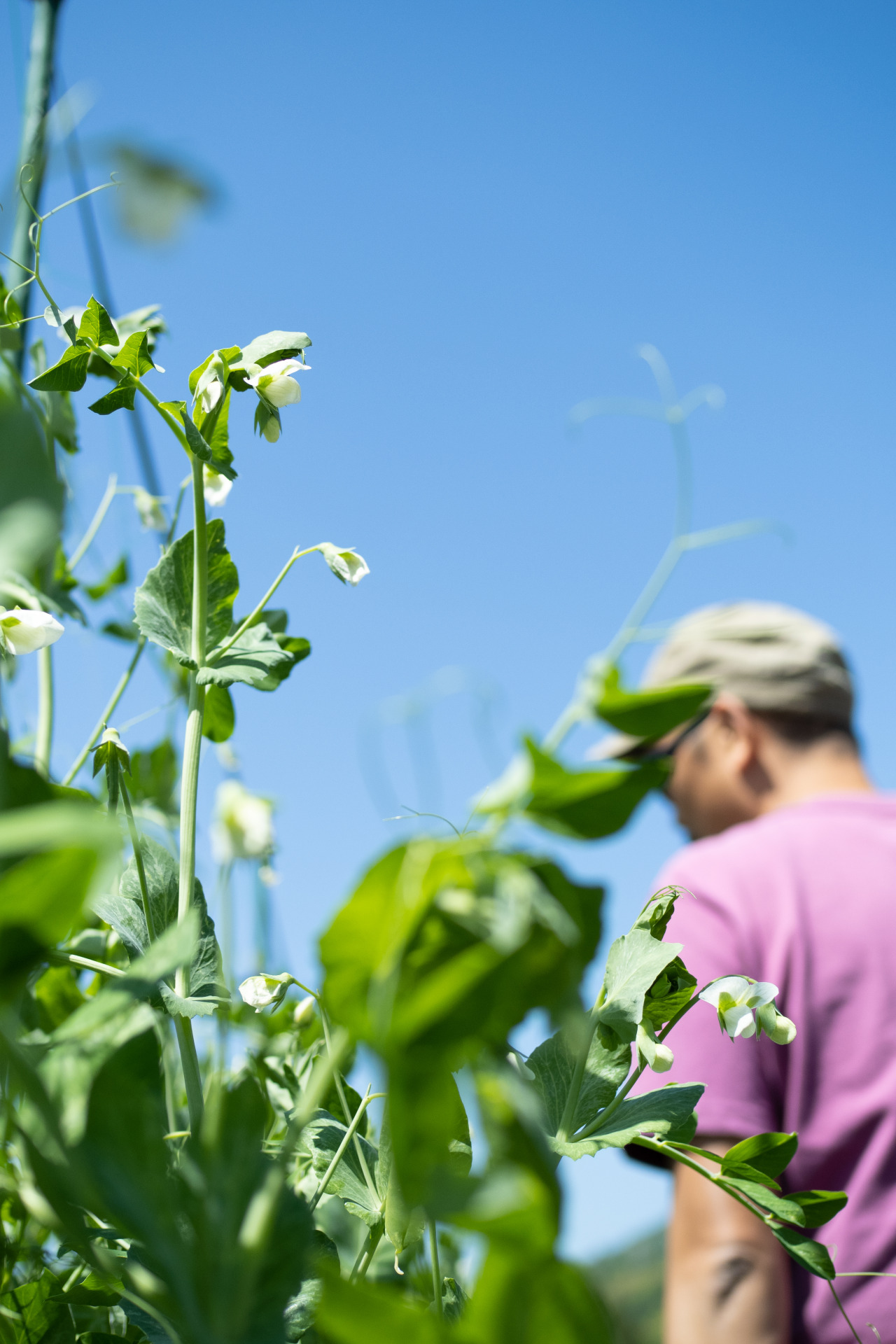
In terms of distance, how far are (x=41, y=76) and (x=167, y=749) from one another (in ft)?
1.26

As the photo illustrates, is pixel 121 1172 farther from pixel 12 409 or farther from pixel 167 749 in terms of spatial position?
pixel 167 749

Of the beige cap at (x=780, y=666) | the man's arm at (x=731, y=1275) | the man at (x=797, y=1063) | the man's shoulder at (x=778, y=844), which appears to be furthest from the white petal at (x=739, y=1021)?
the beige cap at (x=780, y=666)

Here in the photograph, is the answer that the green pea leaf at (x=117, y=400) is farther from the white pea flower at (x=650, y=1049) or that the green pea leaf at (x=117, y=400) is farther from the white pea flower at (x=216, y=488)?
the white pea flower at (x=650, y=1049)

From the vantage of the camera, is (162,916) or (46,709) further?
(46,709)

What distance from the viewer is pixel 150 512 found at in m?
0.53

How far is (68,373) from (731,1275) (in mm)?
939

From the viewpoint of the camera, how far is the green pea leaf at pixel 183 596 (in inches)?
11.9

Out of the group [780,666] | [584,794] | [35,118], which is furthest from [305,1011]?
[780,666]

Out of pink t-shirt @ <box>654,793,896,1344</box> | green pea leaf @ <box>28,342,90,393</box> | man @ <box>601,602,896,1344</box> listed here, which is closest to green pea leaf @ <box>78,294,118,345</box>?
green pea leaf @ <box>28,342,90,393</box>

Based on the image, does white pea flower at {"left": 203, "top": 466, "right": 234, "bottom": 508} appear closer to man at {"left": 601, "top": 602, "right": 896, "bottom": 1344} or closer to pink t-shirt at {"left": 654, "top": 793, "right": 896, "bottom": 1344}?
man at {"left": 601, "top": 602, "right": 896, "bottom": 1344}

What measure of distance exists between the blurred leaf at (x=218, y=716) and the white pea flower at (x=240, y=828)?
0.02m

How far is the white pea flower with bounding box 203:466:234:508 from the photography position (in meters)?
0.36

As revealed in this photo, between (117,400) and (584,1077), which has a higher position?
(117,400)

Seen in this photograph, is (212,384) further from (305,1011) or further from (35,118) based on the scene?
(35,118)
